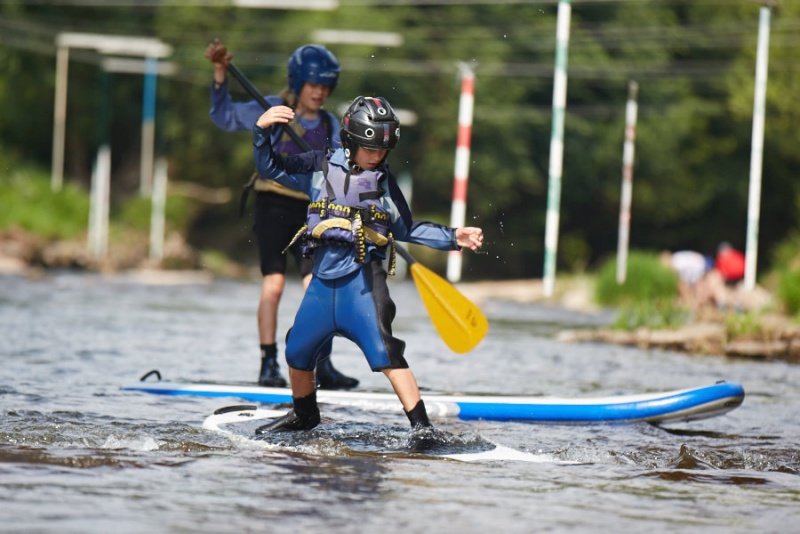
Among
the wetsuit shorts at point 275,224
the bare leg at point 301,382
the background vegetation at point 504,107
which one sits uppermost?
the background vegetation at point 504,107

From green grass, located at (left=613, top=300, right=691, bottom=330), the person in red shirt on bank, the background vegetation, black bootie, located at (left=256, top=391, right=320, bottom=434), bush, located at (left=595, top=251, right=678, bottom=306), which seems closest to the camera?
black bootie, located at (left=256, top=391, right=320, bottom=434)

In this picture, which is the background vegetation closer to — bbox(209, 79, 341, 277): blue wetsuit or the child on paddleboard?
bbox(209, 79, 341, 277): blue wetsuit

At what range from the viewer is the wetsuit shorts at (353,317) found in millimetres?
7059

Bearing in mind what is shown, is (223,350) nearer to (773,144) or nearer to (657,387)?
(657,387)

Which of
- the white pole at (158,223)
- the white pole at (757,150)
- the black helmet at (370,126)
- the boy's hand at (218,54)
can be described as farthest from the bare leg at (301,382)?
the white pole at (158,223)

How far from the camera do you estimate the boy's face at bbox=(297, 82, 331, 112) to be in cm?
934

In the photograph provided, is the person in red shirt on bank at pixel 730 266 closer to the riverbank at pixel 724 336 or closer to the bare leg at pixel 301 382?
the riverbank at pixel 724 336

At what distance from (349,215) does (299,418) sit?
3.55 feet

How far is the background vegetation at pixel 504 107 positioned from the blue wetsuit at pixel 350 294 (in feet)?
128

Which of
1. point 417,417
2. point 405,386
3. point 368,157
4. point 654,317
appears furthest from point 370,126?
point 654,317

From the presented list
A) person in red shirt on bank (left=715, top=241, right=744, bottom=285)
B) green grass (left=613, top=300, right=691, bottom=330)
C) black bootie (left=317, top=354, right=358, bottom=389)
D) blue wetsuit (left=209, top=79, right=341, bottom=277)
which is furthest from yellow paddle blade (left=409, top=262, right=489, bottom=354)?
person in red shirt on bank (left=715, top=241, right=744, bottom=285)

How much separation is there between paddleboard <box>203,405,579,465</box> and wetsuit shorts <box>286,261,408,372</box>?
407 millimetres

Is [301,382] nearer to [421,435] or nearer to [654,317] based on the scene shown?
[421,435]

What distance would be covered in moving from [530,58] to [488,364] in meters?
41.4
